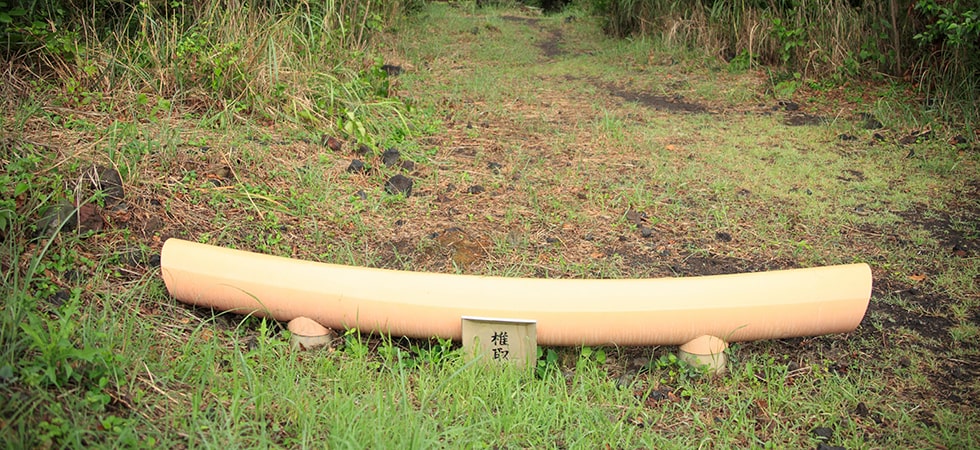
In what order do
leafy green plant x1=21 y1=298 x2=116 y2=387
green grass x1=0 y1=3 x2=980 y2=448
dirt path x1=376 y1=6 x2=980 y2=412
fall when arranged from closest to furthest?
leafy green plant x1=21 y1=298 x2=116 y2=387 < green grass x1=0 y1=3 x2=980 y2=448 < dirt path x1=376 y1=6 x2=980 y2=412

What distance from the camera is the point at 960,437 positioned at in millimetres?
2186

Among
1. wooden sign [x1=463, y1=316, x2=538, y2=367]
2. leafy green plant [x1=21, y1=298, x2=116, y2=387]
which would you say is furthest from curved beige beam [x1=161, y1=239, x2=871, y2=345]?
leafy green plant [x1=21, y1=298, x2=116, y2=387]

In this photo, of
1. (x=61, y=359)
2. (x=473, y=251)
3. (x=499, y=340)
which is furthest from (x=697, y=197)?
(x=61, y=359)

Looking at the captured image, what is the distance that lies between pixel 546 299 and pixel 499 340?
19 cm

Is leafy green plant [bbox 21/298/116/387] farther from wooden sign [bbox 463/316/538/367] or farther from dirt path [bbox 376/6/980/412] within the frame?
dirt path [bbox 376/6/980/412]

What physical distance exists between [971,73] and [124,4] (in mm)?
4809

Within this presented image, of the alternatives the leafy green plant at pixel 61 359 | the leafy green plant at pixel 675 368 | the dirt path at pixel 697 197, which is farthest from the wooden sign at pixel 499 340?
the leafy green plant at pixel 61 359

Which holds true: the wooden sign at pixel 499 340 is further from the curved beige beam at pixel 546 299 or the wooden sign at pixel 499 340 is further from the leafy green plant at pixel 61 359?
the leafy green plant at pixel 61 359

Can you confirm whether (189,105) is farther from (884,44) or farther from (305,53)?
(884,44)

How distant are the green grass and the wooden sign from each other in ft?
0.19

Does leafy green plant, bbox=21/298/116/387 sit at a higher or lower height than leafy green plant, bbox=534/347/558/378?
higher

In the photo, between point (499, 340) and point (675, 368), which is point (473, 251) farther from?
point (675, 368)

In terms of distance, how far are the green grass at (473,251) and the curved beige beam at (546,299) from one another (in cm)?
11

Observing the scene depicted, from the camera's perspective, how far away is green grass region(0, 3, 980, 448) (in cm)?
210
